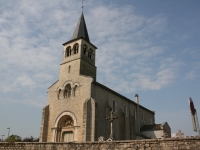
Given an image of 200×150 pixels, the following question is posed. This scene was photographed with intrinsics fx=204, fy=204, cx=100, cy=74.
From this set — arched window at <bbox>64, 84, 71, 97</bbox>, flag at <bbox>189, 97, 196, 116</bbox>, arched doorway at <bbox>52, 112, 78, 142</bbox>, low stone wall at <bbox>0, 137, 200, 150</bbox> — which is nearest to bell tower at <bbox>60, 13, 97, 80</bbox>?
arched window at <bbox>64, 84, 71, 97</bbox>

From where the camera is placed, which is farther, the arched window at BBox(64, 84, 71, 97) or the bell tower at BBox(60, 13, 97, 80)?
the bell tower at BBox(60, 13, 97, 80)

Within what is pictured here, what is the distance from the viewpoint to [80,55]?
1078 inches

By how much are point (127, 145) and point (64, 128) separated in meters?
14.9

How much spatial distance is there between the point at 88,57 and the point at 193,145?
21.1m

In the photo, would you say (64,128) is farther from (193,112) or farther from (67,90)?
(193,112)

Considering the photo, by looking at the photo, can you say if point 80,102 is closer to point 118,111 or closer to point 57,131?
point 57,131

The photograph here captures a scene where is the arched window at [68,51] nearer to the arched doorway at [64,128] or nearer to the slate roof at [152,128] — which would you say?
the arched doorway at [64,128]

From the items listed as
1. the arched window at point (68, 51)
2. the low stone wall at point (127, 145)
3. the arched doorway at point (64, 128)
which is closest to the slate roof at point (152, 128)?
the arched doorway at point (64, 128)

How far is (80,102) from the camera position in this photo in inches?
953

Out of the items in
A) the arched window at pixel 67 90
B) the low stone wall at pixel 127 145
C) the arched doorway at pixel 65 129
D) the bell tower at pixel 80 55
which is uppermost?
the bell tower at pixel 80 55

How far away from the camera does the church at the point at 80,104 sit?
909 inches

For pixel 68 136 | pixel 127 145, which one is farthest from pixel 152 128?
pixel 127 145

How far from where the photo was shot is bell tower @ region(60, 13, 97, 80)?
1070 inches

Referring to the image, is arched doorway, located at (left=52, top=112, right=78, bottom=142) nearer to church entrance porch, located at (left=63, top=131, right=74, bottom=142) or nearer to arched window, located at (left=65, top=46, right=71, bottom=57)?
church entrance porch, located at (left=63, top=131, right=74, bottom=142)
